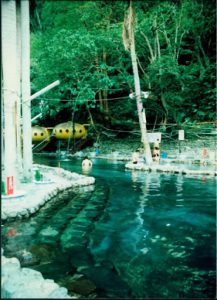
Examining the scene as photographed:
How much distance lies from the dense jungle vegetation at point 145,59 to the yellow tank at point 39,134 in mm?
1727

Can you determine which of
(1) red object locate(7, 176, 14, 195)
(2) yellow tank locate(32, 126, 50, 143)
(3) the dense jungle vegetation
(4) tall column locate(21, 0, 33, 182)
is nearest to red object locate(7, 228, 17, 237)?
(1) red object locate(7, 176, 14, 195)

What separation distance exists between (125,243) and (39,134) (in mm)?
26065

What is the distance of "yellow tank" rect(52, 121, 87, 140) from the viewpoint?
31875 millimetres

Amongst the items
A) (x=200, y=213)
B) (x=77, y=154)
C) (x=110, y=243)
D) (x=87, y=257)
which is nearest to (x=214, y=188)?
(x=200, y=213)

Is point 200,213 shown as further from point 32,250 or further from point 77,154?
point 77,154

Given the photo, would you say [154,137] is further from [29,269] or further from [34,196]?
[29,269]

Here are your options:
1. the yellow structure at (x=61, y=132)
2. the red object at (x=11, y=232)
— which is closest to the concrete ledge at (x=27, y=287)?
the red object at (x=11, y=232)

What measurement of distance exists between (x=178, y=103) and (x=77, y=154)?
30.8ft

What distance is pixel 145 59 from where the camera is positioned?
3231 cm

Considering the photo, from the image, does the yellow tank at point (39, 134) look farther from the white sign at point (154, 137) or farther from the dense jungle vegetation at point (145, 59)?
the white sign at point (154, 137)

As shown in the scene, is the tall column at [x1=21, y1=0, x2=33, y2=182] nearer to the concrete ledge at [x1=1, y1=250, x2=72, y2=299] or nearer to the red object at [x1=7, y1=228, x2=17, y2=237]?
the red object at [x1=7, y1=228, x2=17, y2=237]

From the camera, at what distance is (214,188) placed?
14102 mm

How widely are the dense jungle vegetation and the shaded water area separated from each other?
1653 centimetres

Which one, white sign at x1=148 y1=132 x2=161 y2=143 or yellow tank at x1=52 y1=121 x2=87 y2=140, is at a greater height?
yellow tank at x1=52 y1=121 x2=87 y2=140
